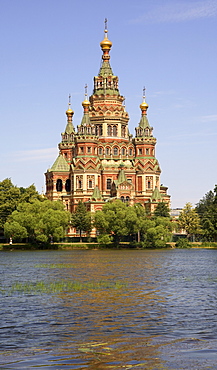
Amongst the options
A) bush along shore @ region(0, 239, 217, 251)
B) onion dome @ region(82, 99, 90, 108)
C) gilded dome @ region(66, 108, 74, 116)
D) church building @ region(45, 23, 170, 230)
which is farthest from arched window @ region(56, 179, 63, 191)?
bush along shore @ region(0, 239, 217, 251)

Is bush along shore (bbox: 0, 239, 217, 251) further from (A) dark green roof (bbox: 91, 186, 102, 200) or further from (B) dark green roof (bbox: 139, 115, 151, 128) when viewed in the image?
(B) dark green roof (bbox: 139, 115, 151, 128)

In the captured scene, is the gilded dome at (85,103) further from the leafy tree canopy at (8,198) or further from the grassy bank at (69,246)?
the grassy bank at (69,246)

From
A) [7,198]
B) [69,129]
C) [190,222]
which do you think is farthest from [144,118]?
[7,198]

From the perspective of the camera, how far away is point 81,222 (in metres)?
107

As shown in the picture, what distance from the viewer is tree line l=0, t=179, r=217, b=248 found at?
3583 inches

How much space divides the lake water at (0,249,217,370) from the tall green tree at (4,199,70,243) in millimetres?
50950

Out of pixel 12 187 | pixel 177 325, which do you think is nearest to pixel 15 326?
pixel 177 325

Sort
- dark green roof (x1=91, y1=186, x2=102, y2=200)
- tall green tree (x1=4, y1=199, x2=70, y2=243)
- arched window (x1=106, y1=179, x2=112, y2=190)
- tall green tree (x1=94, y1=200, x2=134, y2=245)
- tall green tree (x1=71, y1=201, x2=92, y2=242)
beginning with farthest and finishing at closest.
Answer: arched window (x1=106, y1=179, x2=112, y2=190) → dark green roof (x1=91, y1=186, x2=102, y2=200) → tall green tree (x1=71, y1=201, x2=92, y2=242) → tall green tree (x1=94, y1=200, x2=134, y2=245) → tall green tree (x1=4, y1=199, x2=70, y2=243)

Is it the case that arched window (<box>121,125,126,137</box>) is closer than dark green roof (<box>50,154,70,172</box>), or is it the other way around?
dark green roof (<box>50,154,70,172</box>)

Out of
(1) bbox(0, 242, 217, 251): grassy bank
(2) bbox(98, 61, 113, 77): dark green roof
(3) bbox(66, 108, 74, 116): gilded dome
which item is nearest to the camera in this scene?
(1) bbox(0, 242, 217, 251): grassy bank

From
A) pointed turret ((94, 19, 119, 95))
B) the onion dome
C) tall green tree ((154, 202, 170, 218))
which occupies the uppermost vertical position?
pointed turret ((94, 19, 119, 95))

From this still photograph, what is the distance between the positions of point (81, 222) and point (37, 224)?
17.5 meters

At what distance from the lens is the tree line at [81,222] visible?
3583 inches

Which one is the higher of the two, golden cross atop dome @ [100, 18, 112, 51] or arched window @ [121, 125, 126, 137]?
golden cross atop dome @ [100, 18, 112, 51]
